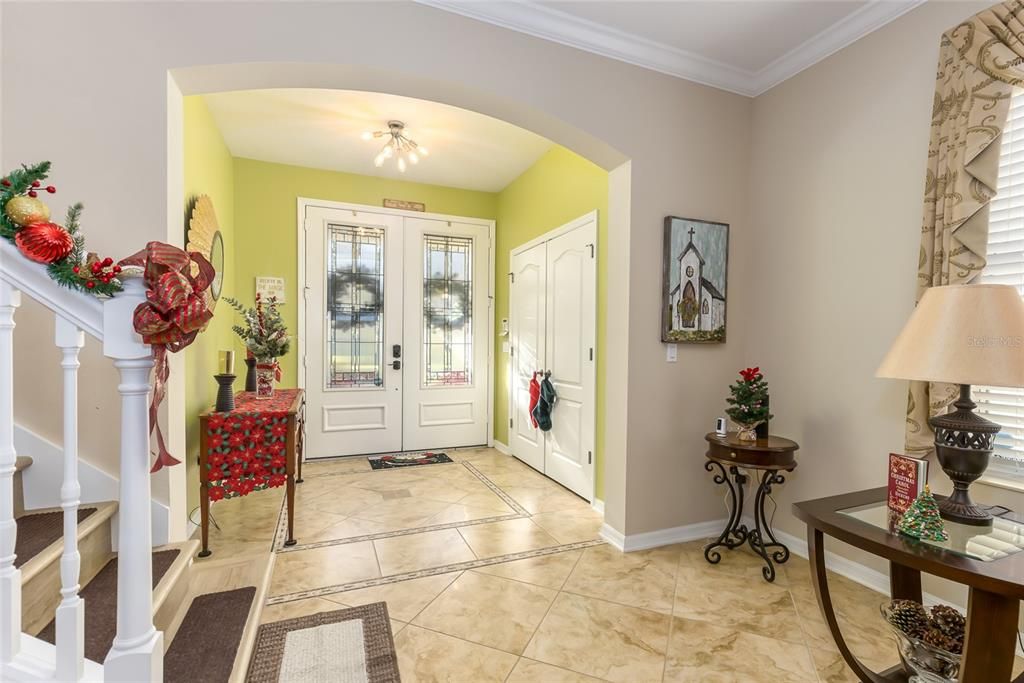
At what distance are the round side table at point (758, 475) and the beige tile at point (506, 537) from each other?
0.97 metres

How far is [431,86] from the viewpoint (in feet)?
7.59

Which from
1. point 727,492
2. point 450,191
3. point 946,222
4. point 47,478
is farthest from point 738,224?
point 47,478

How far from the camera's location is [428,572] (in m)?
2.46

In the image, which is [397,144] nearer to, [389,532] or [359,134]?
[359,134]

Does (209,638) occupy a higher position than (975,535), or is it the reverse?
(975,535)

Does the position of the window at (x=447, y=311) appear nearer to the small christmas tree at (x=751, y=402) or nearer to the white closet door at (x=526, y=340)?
the white closet door at (x=526, y=340)

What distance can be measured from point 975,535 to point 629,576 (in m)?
1.44

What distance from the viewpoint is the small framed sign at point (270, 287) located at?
4.42m

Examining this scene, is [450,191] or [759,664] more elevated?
[450,191]

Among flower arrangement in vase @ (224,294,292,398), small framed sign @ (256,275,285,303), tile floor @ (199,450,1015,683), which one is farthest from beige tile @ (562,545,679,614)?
small framed sign @ (256,275,285,303)

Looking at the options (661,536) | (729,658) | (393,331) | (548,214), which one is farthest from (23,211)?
(393,331)

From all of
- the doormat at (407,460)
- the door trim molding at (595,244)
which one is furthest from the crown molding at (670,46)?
the doormat at (407,460)

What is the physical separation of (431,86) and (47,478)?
7.42ft

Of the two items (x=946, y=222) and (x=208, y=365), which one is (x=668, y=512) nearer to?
(x=946, y=222)
